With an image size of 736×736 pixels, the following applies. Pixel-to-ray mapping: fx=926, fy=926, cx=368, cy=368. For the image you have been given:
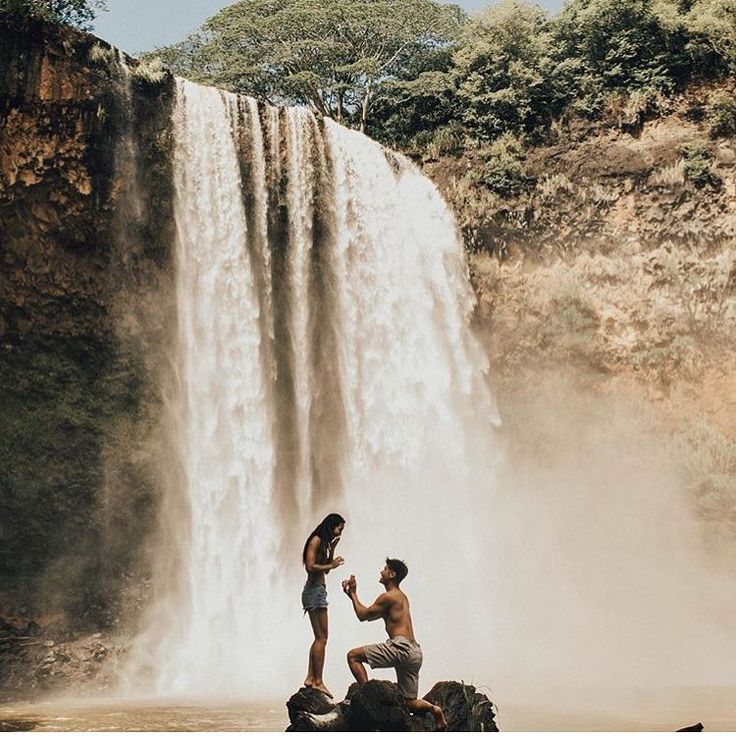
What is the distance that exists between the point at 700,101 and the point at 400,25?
40.0 feet

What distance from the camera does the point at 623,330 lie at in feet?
73.7

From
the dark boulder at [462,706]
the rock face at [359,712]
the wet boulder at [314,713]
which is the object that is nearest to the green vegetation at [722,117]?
the dark boulder at [462,706]

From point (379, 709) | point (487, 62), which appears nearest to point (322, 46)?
point (487, 62)

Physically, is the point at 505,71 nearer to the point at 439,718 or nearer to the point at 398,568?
the point at 398,568

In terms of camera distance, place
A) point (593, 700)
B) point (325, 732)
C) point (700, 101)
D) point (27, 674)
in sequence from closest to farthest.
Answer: point (325, 732) → point (593, 700) → point (27, 674) → point (700, 101)

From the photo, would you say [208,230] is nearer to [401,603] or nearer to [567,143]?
[567,143]

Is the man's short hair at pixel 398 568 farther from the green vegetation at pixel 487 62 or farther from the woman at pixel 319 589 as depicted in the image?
the green vegetation at pixel 487 62

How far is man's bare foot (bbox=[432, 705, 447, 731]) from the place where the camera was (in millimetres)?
7852

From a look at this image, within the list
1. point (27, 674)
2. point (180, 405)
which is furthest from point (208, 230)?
point (27, 674)

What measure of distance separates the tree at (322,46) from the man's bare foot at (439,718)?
25.7 m

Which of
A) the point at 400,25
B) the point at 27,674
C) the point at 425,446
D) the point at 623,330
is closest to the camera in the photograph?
the point at 27,674

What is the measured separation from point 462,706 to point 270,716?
11.5 feet

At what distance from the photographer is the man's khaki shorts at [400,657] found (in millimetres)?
7809

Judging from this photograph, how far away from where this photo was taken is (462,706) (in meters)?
8.64
